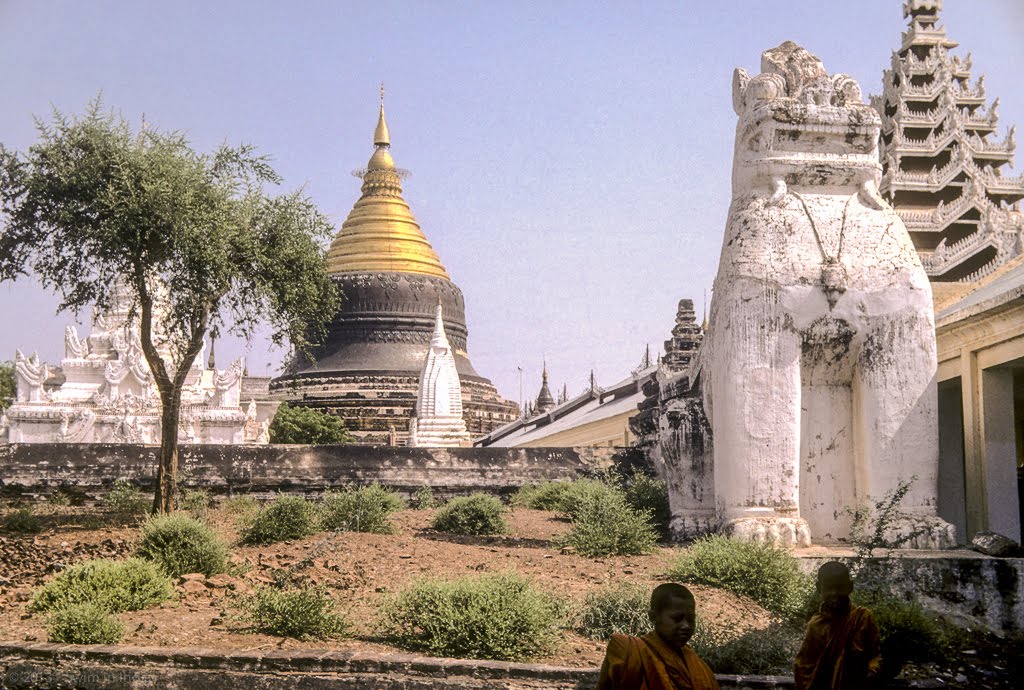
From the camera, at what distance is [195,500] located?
42.2 feet

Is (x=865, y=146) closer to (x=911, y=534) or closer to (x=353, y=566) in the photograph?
(x=911, y=534)

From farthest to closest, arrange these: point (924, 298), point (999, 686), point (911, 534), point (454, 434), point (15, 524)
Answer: point (454, 434) < point (15, 524) < point (924, 298) < point (911, 534) < point (999, 686)

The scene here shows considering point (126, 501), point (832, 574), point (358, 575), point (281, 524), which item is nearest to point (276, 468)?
point (126, 501)

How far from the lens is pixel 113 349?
43438 mm

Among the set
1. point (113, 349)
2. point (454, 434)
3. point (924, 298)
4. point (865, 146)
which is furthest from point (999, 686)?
point (113, 349)

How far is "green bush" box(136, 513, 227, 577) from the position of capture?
8.94 meters

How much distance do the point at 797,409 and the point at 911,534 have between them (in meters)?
1.15

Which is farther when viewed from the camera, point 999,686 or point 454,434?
point 454,434

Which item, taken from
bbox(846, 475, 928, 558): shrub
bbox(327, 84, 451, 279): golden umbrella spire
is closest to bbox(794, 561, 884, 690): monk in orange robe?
bbox(846, 475, 928, 558): shrub

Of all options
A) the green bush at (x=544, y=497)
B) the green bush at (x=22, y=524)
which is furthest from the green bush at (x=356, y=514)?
the green bush at (x=22, y=524)

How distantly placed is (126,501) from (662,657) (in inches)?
371

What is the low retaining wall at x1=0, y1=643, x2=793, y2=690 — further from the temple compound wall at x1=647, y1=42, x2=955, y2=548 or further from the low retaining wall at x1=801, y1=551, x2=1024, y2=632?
the temple compound wall at x1=647, y1=42, x2=955, y2=548

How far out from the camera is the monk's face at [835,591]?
16.9ft

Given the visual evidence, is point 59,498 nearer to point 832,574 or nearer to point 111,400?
point 832,574
